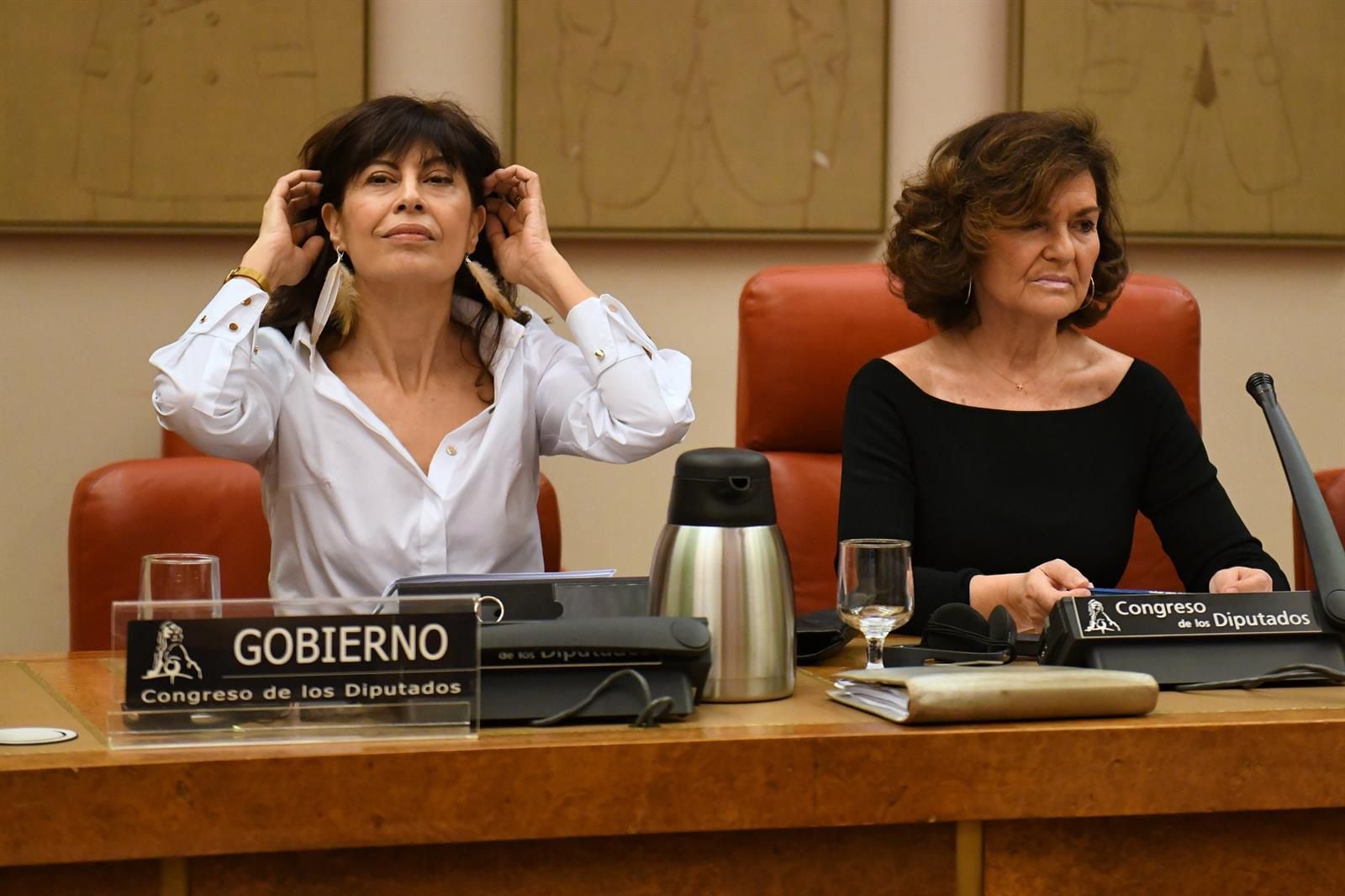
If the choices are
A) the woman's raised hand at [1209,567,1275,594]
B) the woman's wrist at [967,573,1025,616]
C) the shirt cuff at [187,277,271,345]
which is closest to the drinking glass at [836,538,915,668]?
the woman's wrist at [967,573,1025,616]

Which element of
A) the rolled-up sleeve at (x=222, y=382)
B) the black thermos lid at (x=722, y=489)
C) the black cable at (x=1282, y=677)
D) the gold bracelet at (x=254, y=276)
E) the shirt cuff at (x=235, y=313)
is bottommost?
the black cable at (x=1282, y=677)

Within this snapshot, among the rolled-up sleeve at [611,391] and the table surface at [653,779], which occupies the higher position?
the rolled-up sleeve at [611,391]

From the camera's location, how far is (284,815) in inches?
40.1

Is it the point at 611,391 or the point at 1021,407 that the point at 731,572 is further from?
the point at 1021,407

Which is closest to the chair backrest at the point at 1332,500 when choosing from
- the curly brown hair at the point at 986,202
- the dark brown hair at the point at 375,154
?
the curly brown hair at the point at 986,202

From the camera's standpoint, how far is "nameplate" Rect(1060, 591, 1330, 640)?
1.34 meters

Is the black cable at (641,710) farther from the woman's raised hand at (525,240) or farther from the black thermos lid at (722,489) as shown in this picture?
the woman's raised hand at (525,240)

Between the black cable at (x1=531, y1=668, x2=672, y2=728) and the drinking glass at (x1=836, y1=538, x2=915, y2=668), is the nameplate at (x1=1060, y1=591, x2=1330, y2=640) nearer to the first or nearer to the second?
the drinking glass at (x1=836, y1=538, x2=915, y2=668)

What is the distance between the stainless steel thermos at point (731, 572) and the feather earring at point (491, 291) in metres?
0.80

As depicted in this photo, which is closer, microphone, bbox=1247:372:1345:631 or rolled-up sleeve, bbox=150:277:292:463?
microphone, bbox=1247:372:1345:631

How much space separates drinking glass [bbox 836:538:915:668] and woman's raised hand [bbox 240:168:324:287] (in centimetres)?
92

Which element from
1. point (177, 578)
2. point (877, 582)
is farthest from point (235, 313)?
point (877, 582)

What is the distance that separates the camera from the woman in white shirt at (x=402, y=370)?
73.5 inches

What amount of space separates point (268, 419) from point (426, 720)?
847mm
